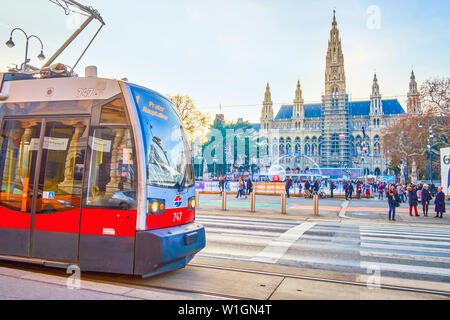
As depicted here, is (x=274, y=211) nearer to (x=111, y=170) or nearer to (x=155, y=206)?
(x=155, y=206)

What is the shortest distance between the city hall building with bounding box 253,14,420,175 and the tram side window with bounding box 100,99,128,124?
9411cm

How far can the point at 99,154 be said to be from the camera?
4973 millimetres

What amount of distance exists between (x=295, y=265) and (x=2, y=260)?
5.47 meters

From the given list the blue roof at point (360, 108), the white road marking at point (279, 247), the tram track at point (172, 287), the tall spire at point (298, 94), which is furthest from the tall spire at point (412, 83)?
the tram track at point (172, 287)

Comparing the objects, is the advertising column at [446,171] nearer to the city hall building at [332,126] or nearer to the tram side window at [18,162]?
the tram side window at [18,162]

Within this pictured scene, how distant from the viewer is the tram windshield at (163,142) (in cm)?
493

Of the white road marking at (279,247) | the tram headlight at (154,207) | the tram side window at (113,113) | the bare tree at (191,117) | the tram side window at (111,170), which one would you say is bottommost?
the white road marking at (279,247)

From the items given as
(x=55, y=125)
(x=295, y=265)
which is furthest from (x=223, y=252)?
(x=55, y=125)

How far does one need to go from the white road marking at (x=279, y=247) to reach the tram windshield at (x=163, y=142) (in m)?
2.56

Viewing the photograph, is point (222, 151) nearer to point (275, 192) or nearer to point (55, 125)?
point (275, 192)

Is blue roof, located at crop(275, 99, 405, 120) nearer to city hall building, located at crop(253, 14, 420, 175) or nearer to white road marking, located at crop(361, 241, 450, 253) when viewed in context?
city hall building, located at crop(253, 14, 420, 175)

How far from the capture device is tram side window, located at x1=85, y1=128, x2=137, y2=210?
4.74 meters

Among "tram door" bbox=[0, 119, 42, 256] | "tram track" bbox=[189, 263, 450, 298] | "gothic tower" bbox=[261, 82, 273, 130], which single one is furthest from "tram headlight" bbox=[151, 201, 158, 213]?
"gothic tower" bbox=[261, 82, 273, 130]

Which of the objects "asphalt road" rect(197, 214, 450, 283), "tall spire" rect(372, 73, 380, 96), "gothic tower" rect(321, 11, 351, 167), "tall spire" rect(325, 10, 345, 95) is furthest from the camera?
"tall spire" rect(372, 73, 380, 96)
